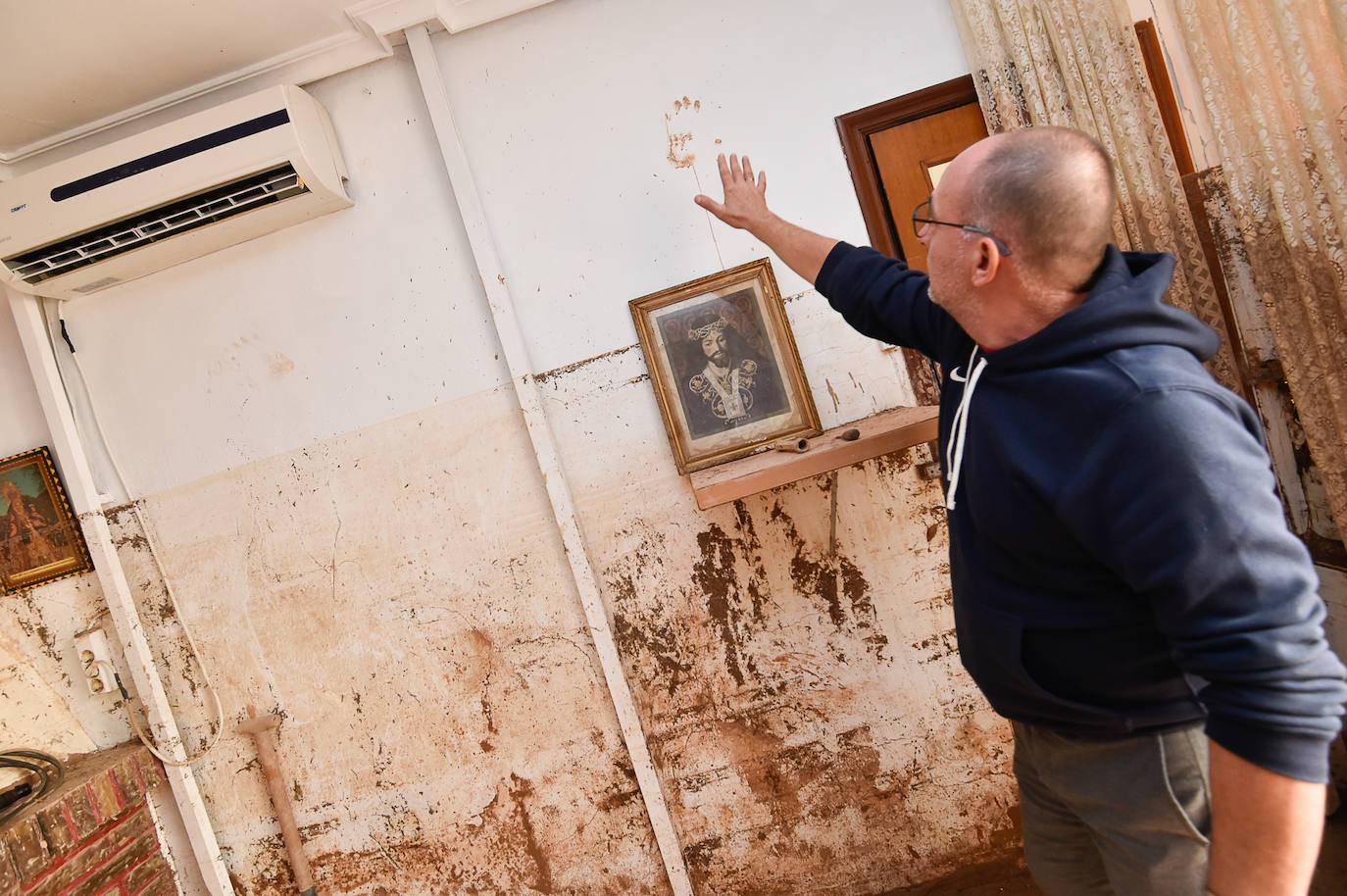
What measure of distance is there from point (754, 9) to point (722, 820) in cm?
238

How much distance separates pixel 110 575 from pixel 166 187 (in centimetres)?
117

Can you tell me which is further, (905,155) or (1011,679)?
(905,155)

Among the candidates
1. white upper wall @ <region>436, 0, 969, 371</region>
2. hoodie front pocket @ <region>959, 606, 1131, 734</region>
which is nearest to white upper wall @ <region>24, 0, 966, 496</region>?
white upper wall @ <region>436, 0, 969, 371</region>

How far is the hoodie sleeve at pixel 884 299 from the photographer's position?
149 cm

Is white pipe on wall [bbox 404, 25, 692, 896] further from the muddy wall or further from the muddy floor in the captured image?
the muddy floor

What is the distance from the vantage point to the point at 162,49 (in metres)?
1.99

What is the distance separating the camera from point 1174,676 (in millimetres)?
1098

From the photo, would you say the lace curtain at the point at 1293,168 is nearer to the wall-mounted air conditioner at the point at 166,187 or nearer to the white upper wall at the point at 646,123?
the white upper wall at the point at 646,123

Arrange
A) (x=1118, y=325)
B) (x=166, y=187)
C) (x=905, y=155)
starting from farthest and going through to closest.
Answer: (x=905, y=155) → (x=166, y=187) → (x=1118, y=325)

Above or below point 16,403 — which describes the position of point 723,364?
below

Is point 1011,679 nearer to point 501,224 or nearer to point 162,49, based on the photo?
point 501,224

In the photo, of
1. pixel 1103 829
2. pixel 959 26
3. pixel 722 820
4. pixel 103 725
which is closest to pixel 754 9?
pixel 959 26

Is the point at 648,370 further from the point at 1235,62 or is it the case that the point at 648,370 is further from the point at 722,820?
the point at 1235,62

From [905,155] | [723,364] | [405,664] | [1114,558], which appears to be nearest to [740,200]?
[723,364]
